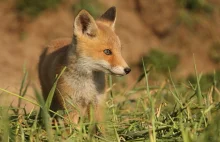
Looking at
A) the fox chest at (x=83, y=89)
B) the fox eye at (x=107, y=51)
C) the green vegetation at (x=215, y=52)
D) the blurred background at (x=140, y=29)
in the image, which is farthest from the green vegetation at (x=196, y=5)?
the fox chest at (x=83, y=89)

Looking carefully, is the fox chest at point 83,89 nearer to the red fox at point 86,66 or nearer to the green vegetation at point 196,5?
the red fox at point 86,66

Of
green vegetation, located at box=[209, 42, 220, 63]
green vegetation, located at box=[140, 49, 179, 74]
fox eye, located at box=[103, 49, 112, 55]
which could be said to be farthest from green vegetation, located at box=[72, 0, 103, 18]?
fox eye, located at box=[103, 49, 112, 55]

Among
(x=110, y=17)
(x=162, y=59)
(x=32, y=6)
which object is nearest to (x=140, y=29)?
(x=162, y=59)

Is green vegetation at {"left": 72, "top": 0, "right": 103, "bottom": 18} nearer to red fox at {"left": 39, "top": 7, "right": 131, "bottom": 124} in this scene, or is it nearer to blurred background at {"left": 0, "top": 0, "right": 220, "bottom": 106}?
blurred background at {"left": 0, "top": 0, "right": 220, "bottom": 106}

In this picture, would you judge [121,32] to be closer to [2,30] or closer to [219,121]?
[2,30]

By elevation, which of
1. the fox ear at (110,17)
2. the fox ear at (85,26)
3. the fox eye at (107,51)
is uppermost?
the fox ear at (110,17)

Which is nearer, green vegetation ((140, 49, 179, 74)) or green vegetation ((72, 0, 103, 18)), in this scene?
green vegetation ((140, 49, 179, 74))

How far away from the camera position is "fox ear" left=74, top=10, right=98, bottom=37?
540 cm

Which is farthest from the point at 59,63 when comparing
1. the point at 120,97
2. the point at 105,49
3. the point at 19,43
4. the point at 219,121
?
the point at 19,43

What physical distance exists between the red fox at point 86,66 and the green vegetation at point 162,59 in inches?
260

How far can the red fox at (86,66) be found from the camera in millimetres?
5211

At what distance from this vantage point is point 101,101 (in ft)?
17.7

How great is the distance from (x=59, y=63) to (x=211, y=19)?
→ 8.86 meters

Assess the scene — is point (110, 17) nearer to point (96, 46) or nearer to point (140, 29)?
point (96, 46)
